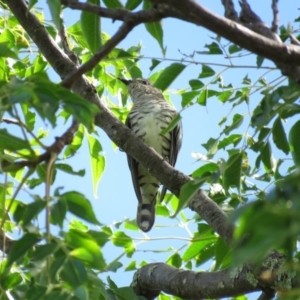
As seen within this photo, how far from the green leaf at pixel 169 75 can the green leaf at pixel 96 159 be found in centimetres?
165

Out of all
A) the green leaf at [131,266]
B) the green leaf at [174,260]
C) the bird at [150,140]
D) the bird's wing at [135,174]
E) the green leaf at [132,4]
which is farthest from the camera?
the bird at [150,140]

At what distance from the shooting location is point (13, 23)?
487 cm

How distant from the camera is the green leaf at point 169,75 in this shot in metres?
2.91

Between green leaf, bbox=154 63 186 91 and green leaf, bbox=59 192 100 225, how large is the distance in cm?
101

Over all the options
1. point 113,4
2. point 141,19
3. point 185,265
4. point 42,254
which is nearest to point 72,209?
point 42,254

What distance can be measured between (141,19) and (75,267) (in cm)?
77

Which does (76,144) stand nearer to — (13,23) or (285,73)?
(13,23)

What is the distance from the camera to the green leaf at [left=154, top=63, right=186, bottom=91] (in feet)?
9.55

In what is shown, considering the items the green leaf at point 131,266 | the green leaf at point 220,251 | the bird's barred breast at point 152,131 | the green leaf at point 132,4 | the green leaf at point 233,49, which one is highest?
the bird's barred breast at point 152,131

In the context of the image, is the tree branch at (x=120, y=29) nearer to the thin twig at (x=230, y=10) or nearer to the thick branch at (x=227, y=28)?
the thick branch at (x=227, y=28)

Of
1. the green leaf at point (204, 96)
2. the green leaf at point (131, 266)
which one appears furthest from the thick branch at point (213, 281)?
the green leaf at point (204, 96)

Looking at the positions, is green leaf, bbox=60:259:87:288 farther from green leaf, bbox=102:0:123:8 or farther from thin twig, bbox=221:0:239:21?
green leaf, bbox=102:0:123:8

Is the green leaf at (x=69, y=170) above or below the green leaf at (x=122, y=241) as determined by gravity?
below

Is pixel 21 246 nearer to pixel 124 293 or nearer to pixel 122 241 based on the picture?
pixel 124 293
